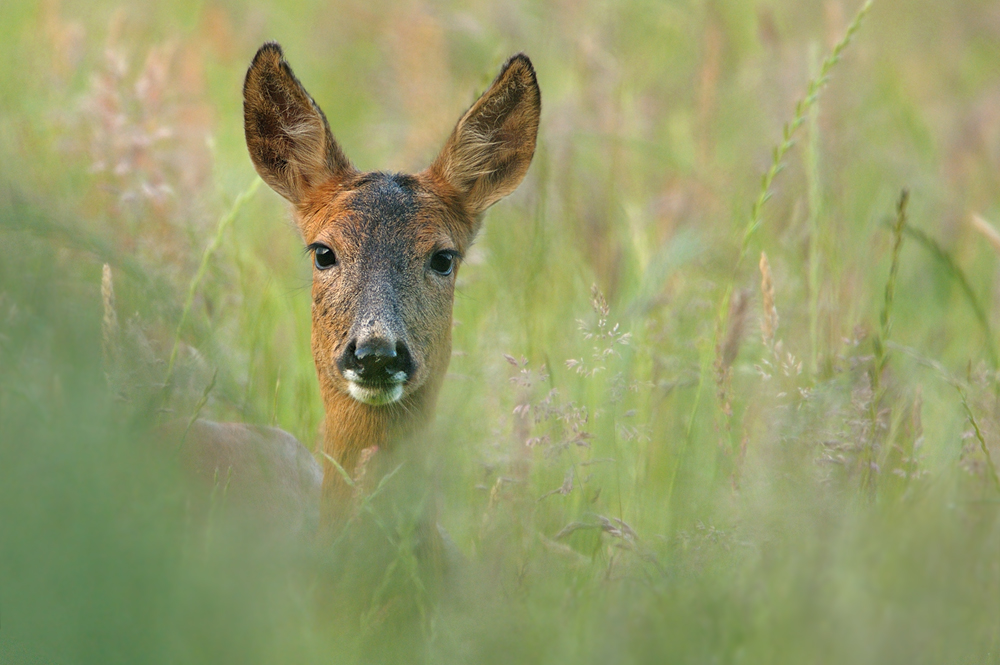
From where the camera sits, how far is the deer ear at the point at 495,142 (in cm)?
428

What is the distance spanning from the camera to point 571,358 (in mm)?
5141

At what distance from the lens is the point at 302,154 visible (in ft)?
14.1

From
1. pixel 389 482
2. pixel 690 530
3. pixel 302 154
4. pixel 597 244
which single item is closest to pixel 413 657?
pixel 389 482

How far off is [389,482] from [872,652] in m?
1.82

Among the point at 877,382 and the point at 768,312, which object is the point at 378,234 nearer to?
the point at 768,312

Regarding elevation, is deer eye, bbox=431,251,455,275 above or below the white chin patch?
above

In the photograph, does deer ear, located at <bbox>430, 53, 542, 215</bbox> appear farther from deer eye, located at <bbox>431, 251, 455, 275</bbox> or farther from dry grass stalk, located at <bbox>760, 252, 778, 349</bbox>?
dry grass stalk, located at <bbox>760, 252, 778, 349</bbox>

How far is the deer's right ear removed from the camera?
412 centimetres

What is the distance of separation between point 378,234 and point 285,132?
0.74 meters

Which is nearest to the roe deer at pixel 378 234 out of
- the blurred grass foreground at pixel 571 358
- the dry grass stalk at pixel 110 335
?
the blurred grass foreground at pixel 571 358

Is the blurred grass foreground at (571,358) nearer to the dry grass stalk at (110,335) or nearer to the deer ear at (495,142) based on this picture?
the dry grass stalk at (110,335)

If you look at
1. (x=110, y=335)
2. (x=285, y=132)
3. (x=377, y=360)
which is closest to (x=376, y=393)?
(x=377, y=360)

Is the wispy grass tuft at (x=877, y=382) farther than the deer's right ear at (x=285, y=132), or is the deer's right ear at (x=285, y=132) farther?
the deer's right ear at (x=285, y=132)

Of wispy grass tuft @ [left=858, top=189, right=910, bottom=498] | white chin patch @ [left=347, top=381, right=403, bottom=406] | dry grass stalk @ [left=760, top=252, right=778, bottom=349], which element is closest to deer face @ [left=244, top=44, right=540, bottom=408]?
white chin patch @ [left=347, top=381, right=403, bottom=406]
